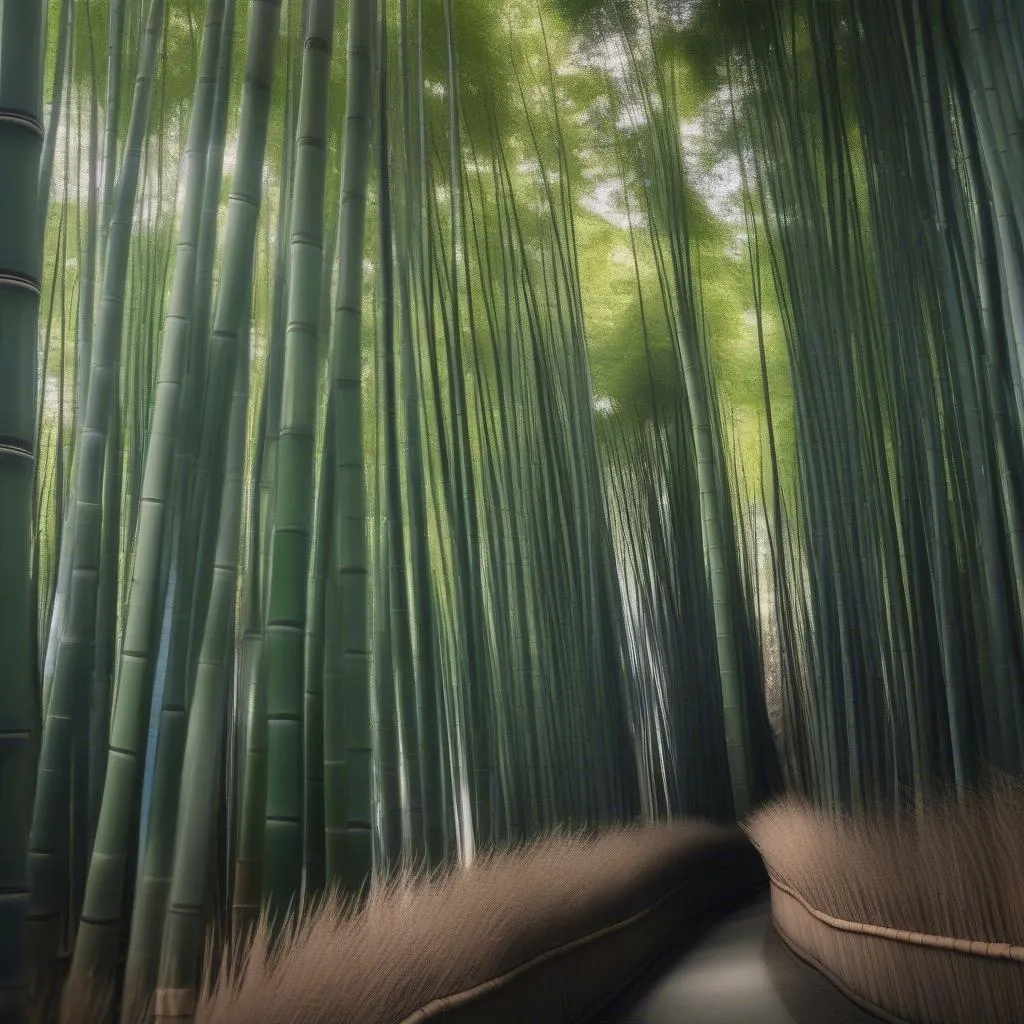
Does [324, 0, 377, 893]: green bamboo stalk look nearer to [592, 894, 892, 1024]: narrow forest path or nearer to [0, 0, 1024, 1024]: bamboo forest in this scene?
[0, 0, 1024, 1024]: bamboo forest

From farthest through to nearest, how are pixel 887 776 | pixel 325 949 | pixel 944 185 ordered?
pixel 887 776, pixel 944 185, pixel 325 949

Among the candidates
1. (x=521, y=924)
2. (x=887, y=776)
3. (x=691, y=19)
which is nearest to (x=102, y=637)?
(x=521, y=924)

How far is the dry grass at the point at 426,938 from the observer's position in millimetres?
1110

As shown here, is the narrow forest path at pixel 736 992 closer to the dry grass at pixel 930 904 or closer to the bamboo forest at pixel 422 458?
the dry grass at pixel 930 904

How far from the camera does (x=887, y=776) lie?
3186 millimetres

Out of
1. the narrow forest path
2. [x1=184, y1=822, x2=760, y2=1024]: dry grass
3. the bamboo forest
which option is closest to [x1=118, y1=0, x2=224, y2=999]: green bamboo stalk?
the bamboo forest

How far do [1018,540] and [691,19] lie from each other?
10.4 ft

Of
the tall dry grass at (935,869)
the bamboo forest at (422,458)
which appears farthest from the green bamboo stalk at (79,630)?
the tall dry grass at (935,869)

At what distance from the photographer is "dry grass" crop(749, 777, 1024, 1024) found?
1567 mm

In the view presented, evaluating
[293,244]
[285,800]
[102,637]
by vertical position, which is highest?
[293,244]

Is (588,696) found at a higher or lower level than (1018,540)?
lower

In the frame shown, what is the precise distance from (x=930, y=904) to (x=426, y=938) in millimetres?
904

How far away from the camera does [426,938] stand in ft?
4.92

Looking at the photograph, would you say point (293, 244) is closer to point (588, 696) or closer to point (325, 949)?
point (325, 949)
